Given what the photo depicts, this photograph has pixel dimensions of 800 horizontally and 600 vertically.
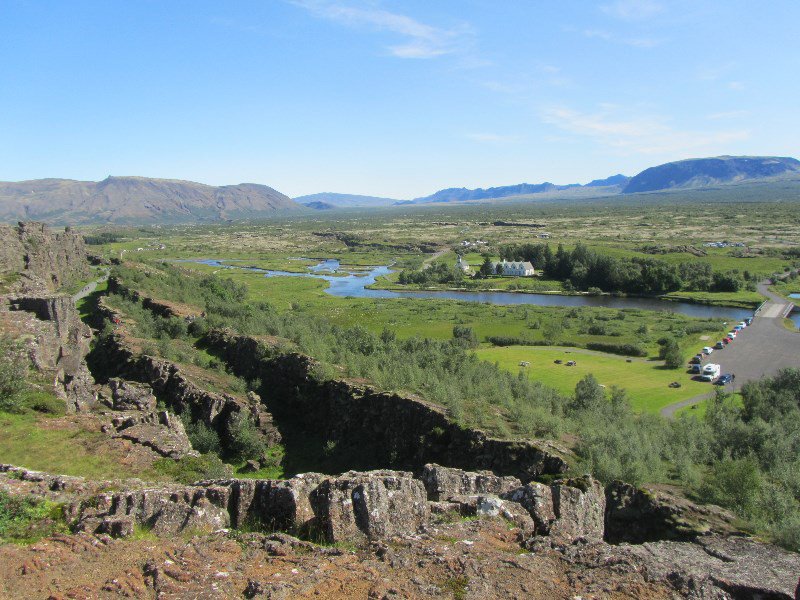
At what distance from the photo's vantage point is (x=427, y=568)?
11.8 m

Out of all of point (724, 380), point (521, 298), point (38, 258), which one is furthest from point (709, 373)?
point (38, 258)

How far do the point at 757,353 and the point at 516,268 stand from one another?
85219 millimetres

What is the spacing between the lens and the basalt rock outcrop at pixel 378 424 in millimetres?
24250

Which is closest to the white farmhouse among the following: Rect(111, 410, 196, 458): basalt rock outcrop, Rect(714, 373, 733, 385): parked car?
Rect(714, 373, 733, 385): parked car

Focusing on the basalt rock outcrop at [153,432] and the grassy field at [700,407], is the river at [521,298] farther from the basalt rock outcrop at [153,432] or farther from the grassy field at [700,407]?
the basalt rock outcrop at [153,432]

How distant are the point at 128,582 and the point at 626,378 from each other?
5957cm

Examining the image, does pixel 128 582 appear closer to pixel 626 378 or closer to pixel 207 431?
pixel 207 431

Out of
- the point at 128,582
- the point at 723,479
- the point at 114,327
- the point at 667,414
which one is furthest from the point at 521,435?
the point at 114,327

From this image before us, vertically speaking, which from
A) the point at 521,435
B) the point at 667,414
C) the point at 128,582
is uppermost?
the point at 128,582

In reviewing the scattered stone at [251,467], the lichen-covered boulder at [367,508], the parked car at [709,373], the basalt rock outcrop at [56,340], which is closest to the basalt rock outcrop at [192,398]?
the basalt rock outcrop at [56,340]

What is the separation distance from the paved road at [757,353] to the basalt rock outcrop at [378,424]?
102 ft

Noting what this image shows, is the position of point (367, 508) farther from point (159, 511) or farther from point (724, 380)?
point (724, 380)

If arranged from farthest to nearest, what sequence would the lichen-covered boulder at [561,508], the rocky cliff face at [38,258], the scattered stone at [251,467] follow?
the rocky cliff face at [38,258] → the scattered stone at [251,467] → the lichen-covered boulder at [561,508]

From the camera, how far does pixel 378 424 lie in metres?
30.1
